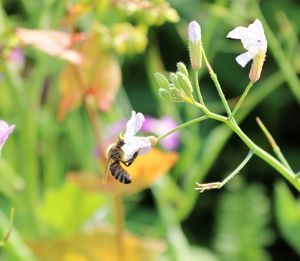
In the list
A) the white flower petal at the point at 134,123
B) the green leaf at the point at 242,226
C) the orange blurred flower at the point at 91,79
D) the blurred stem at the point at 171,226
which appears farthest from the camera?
the green leaf at the point at 242,226

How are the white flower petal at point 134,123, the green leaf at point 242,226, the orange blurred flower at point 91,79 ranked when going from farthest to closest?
the green leaf at point 242,226, the orange blurred flower at point 91,79, the white flower petal at point 134,123

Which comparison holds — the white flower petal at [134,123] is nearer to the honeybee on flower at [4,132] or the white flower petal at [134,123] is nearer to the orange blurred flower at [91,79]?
the honeybee on flower at [4,132]

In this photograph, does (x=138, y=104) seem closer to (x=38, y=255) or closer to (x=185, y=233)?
(x=185, y=233)

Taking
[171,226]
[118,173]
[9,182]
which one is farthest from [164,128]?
[118,173]

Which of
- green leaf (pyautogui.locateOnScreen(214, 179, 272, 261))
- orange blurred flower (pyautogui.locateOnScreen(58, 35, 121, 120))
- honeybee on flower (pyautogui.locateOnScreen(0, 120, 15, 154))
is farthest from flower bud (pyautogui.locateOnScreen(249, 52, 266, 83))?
green leaf (pyautogui.locateOnScreen(214, 179, 272, 261))

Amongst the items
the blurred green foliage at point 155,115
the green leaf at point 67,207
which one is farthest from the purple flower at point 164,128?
the green leaf at point 67,207

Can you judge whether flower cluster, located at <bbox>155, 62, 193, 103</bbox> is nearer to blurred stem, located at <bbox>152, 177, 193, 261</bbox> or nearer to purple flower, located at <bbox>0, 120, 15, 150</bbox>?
purple flower, located at <bbox>0, 120, 15, 150</bbox>

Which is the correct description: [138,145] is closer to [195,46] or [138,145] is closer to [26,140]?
[195,46]
